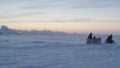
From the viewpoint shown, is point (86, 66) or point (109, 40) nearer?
point (86, 66)

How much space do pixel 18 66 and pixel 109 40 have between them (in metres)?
26.5

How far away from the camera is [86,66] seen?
1413 cm

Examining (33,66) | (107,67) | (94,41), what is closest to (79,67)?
(107,67)

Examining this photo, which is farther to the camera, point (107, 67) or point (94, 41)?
point (94, 41)

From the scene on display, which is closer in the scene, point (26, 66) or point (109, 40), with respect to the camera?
point (26, 66)

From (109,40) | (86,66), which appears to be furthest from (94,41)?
(86,66)

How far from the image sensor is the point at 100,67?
13680mm

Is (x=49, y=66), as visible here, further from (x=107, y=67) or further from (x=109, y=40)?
(x=109, y=40)

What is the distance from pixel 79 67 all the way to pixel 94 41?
24.7 metres

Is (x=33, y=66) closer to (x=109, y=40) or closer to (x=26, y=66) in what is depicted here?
(x=26, y=66)

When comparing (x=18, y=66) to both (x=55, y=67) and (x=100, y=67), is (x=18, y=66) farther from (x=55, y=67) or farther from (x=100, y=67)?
(x=100, y=67)

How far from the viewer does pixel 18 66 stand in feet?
46.6

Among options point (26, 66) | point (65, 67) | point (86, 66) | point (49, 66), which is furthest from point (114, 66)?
point (26, 66)

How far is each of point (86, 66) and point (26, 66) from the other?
3193 mm
